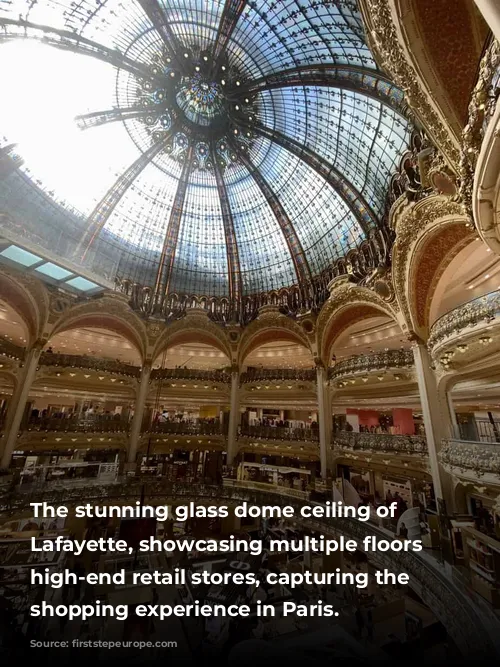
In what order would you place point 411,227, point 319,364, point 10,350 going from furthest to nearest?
point 319,364 < point 10,350 < point 411,227

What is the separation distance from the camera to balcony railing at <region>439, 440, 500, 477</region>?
11477 mm

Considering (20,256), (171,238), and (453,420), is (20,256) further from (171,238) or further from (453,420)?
(453,420)

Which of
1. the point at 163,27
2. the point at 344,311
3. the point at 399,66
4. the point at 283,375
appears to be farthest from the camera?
the point at 283,375

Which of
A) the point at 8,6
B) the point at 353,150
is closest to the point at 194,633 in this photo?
the point at 353,150

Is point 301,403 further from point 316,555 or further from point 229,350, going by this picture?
point 316,555

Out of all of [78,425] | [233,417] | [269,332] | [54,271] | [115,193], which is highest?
[115,193]

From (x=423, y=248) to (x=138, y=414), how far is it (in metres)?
24.9

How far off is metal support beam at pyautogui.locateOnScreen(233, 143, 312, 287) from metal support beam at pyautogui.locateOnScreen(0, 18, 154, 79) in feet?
30.9

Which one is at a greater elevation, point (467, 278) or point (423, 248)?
point (423, 248)

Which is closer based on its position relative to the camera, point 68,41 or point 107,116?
point 68,41

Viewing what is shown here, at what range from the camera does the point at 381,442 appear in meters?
19.5

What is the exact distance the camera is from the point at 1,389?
2544cm

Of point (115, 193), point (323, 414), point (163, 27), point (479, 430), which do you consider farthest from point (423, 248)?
point (115, 193)

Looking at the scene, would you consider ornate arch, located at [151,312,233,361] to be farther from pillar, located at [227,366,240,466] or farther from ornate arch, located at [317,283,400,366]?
ornate arch, located at [317,283,400,366]
